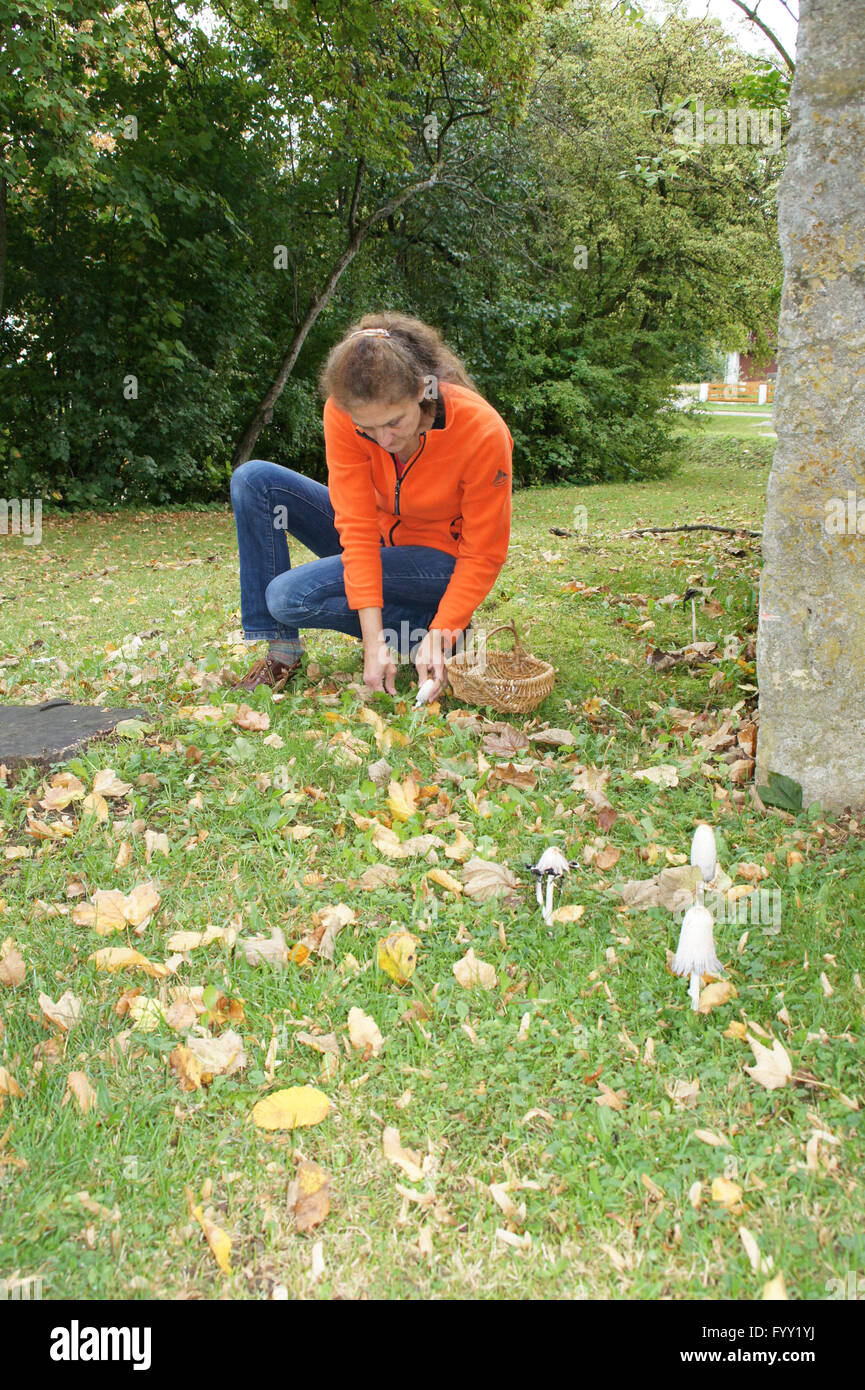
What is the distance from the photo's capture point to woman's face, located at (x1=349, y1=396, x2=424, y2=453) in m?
3.19

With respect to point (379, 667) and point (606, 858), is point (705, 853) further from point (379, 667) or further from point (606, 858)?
point (379, 667)

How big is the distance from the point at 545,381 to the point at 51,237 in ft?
32.6

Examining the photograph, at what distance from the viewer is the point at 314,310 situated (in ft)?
49.7

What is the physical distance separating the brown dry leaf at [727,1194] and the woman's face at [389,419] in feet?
8.01

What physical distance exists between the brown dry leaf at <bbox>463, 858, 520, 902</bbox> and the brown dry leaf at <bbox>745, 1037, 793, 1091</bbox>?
78 centimetres

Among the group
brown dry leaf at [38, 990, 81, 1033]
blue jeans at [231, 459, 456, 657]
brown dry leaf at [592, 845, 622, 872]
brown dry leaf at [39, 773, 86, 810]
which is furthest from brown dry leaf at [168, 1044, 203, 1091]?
blue jeans at [231, 459, 456, 657]

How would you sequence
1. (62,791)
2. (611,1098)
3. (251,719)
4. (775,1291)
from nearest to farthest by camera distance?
1. (775,1291)
2. (611,1098)
3. (62,791)
4. (251,719)

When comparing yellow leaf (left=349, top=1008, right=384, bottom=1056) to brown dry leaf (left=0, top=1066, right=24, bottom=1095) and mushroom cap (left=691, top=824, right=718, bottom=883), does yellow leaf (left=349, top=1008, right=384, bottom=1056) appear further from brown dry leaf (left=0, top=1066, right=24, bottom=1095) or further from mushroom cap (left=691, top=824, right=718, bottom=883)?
mushroom cap (left=691, top=824, right=718, bottom=883)

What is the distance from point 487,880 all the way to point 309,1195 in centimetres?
103

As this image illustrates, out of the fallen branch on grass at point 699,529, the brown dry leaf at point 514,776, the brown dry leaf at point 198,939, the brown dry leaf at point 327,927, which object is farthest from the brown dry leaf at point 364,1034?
the fallen branch on grass at point 699,529

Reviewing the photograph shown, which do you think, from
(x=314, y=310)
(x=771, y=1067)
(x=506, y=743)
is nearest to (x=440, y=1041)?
(x=771, y=1067)

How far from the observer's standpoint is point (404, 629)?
4215 millimetres
